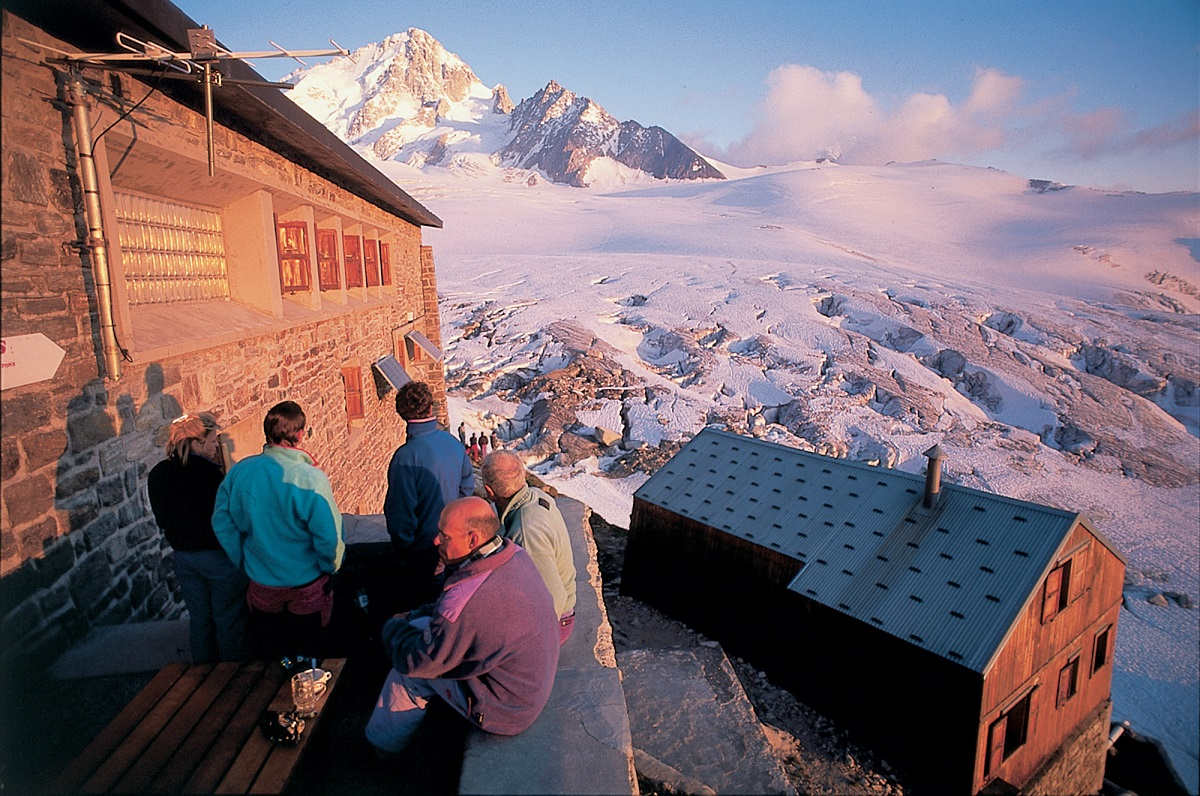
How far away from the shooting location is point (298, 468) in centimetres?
325

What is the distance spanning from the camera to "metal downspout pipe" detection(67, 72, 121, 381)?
3141 mm

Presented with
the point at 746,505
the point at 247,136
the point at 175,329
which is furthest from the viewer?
the point at 746,505

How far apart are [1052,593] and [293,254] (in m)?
11.4

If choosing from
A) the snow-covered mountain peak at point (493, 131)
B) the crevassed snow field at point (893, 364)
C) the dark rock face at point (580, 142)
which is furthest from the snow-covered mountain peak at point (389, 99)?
the crevassed snow field at point (893, 364)

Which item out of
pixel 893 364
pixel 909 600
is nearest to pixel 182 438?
pixel 909 600

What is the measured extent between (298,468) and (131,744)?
1.30 metres

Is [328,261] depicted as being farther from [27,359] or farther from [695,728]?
[695,728]

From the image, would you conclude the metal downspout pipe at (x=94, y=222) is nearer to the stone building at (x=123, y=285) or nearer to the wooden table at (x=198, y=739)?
the stone building at (x=123, y=285)

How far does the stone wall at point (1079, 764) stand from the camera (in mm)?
11258

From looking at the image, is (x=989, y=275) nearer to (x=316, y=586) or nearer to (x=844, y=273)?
(x=844, y=273)

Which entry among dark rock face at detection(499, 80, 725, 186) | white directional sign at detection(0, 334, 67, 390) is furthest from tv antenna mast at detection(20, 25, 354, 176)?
dark rock face at detection(499, 80, 725, 186)

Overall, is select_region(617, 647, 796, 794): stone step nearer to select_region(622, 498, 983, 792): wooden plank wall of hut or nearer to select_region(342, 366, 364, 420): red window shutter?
select_region(622, 498, 983, 792): wooden plank wall of hut

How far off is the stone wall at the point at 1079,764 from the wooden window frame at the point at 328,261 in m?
13.4

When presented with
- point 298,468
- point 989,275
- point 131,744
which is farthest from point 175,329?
point 989,275
